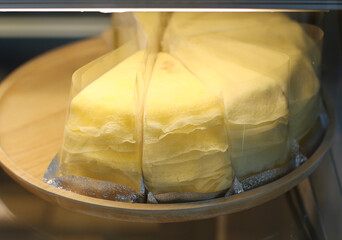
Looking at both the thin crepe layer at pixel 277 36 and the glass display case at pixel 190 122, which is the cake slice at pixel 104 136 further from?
the thin crepe layer at pixel 277 36

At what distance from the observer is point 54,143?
2.54 feet

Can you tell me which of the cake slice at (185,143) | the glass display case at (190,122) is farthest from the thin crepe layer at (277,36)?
the cake slice at (185,143)

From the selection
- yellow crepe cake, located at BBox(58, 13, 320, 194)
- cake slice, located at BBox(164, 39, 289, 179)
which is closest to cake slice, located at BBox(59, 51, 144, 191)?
yellow crepe cake, located at BBox(58, 13, 320, 194)

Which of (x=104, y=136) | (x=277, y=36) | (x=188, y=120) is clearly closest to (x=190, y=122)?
(x=188, y=120)

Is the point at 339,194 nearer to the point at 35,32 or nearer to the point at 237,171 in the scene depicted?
the point at 237,171

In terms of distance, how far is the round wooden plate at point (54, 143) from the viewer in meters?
0.58

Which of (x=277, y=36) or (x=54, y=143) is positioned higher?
(x=277, y=36)

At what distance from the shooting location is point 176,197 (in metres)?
0.61

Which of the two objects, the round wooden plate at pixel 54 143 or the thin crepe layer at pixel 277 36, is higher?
the thin crepe layer at pixel 277 36

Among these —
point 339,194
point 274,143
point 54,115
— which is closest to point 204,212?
point 274,143

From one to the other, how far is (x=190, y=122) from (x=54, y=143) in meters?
0.31

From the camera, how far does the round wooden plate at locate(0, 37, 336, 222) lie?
58 centimetres

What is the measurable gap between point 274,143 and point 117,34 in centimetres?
34

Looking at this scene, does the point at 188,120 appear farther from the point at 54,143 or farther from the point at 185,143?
the point at 54,143
